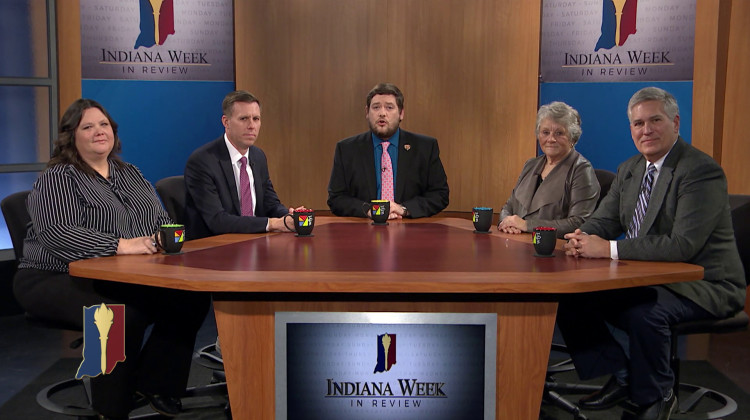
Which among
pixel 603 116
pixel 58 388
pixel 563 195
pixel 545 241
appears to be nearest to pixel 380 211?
pixel 563 195

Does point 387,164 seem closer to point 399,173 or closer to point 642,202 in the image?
point 399,173

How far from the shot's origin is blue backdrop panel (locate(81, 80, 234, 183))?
512 centimetres

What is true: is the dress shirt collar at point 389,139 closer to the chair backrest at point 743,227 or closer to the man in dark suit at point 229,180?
the man in dark suit at point 229,180

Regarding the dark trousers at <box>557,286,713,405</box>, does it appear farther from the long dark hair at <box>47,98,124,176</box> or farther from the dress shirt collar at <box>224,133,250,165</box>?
the long dark hair at <box>47,98,124,176</box>

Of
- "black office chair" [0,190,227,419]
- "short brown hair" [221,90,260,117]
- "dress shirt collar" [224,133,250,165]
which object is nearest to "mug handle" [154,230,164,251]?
"black office chair" [0,190,227,419]

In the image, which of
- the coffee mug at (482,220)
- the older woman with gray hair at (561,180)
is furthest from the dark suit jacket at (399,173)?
the coffee mug at (482,220)

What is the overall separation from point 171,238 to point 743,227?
2.34 m

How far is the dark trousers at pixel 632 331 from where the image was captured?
2.58m

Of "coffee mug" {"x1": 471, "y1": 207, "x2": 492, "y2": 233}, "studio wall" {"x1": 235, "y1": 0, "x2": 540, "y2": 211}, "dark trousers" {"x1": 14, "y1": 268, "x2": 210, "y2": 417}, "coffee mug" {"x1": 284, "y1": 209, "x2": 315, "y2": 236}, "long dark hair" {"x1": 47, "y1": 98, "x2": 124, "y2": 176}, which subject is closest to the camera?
"dark trousers" {"x1": 14, "y1": 268, "x2": 210, "y2": 417}

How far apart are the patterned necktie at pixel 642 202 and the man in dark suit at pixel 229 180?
1526 millimetres

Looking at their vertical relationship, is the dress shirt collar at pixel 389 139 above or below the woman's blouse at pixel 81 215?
above

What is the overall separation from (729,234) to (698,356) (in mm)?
1557

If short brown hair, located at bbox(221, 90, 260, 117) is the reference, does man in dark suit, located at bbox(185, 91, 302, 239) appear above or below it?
below

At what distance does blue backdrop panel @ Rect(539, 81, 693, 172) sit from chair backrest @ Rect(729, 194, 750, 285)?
6.43ft
